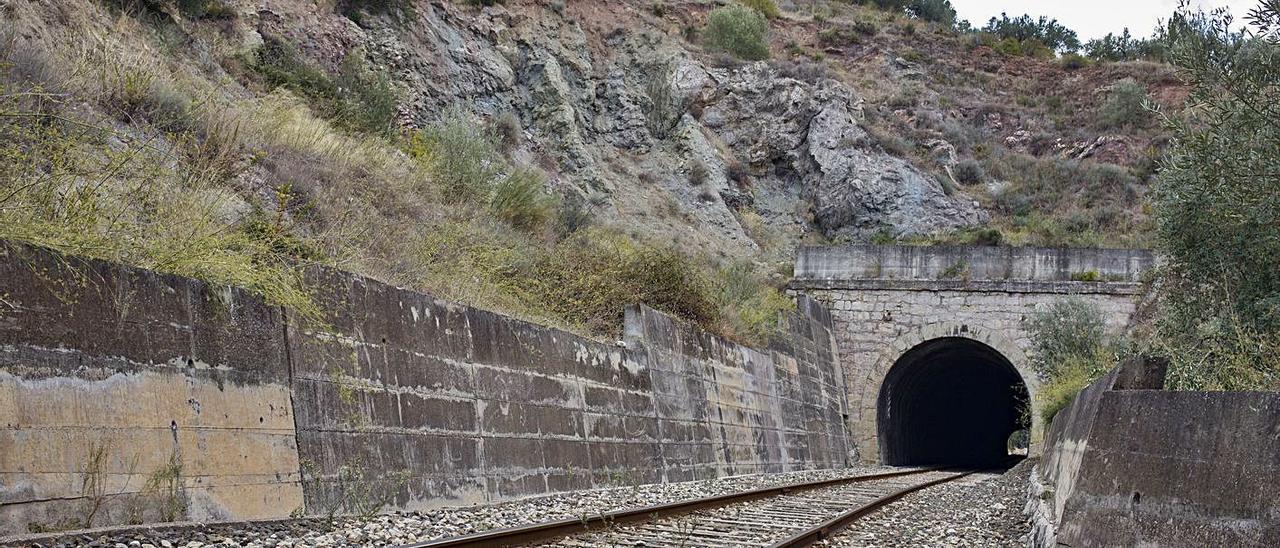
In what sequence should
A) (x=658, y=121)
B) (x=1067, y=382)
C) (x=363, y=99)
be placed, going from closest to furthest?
(x=363, y=99)
(x=1067, y=382)
(x=658, y=121)

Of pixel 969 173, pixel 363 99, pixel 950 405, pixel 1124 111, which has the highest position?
pixel 1124 111

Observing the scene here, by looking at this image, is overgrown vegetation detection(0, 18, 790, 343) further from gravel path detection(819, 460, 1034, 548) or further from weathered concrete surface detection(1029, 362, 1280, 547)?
weathered concrete surface detection(1029, 362, 1280, 547)

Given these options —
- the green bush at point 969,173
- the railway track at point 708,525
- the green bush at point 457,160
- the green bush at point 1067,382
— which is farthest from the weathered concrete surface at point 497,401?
the green bush at point 969,173

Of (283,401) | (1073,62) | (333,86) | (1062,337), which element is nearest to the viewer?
(283,401)

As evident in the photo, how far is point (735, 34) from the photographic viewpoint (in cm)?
4806

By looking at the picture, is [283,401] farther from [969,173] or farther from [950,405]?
[969,173]

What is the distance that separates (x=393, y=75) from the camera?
27.2m

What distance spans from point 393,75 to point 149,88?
Result: 1457cm

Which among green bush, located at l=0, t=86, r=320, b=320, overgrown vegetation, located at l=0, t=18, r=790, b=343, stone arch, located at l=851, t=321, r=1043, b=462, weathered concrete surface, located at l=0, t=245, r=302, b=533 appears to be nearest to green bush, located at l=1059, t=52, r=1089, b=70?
stone arch, located at l=851, t=321, r=1043, b=462

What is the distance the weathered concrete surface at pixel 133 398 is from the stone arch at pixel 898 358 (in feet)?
75.4

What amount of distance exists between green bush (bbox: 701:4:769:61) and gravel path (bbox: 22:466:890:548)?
3716 cm

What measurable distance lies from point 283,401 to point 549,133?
979 inches

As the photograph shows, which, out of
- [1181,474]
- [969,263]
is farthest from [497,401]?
[969,263]

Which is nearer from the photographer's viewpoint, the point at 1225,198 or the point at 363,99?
the point at 1225,198
